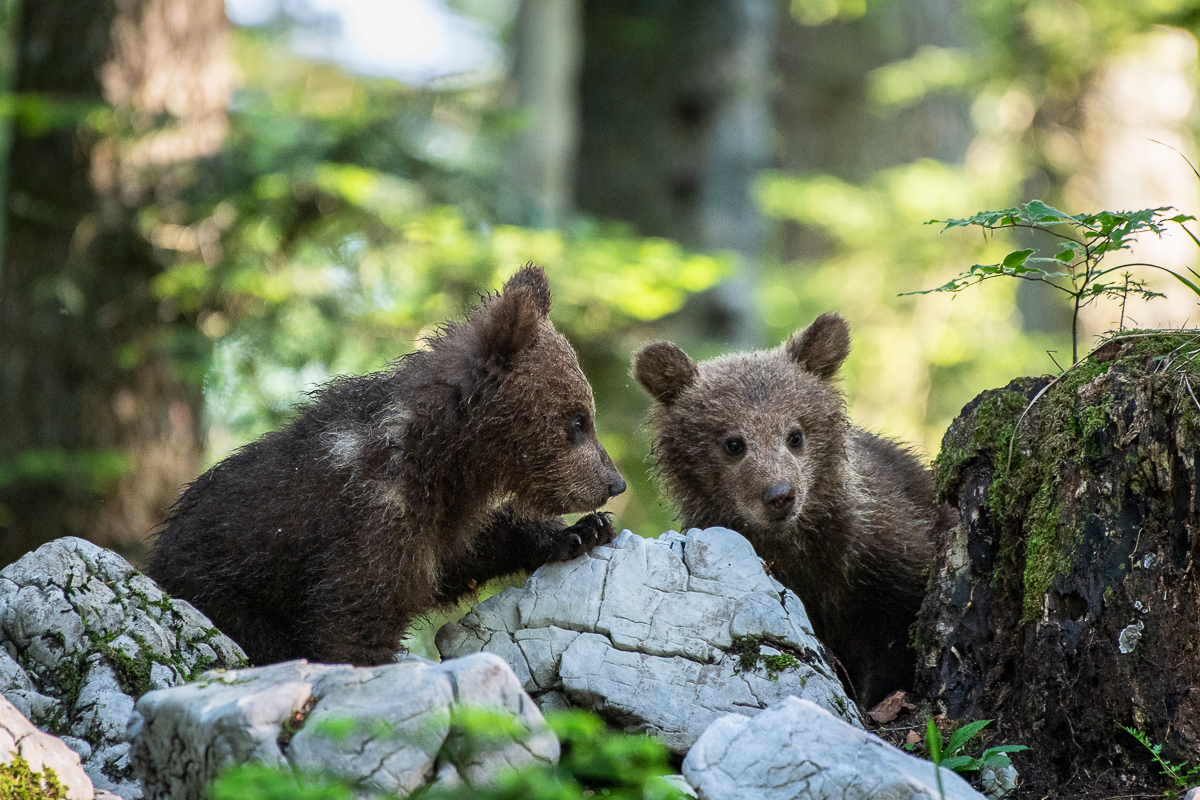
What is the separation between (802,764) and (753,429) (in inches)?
109

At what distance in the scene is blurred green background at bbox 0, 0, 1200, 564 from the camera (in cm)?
920

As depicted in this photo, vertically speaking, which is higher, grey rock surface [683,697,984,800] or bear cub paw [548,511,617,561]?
bear cub paw [548,511,617,561]

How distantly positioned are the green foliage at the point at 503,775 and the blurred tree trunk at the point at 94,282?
7.31 m

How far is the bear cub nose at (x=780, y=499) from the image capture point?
5.34 metres

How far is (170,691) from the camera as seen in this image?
3221 mm

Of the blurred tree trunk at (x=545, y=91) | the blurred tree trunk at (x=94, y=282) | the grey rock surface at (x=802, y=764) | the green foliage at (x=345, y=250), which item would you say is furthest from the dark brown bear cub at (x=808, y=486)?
the blurred tree trunk at (x=545, y=91)

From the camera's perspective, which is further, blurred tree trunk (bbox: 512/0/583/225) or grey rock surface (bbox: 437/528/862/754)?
blurred tree trunk (bbox: 512/0/583/225)

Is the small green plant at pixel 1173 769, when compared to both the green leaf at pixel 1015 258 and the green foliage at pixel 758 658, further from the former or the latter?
the green leaf at pixel 1015 258

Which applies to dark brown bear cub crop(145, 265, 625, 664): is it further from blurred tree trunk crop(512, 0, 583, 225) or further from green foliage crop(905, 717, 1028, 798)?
blurred tree trunk crop(512, 0, 583, 225)

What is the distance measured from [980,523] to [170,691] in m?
3.46

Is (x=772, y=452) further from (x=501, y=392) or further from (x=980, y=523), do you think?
(x=501, y=392)

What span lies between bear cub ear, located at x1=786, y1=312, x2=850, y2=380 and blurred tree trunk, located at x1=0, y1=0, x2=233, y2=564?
19.2 feet

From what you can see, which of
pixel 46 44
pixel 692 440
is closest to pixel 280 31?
pixel 46 44

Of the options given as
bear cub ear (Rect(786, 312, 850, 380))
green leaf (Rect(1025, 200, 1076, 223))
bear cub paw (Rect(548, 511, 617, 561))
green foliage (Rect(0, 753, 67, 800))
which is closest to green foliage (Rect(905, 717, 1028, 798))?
bear cub paw (Rect(548, 511, 617, 561))
